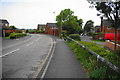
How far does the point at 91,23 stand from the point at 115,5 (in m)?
100.0

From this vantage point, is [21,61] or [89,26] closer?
[21,61]

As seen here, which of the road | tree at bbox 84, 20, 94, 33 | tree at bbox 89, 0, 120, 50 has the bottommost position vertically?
the road

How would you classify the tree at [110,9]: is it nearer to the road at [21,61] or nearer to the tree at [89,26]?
the road at [21,61]

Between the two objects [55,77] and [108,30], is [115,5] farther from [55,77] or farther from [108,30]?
[108,30]

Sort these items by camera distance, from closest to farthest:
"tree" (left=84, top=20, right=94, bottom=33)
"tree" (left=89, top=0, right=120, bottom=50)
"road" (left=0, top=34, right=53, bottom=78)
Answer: "road" (left=0, top=34, right=53, bottom=78), "tree" (left=89, top=0, right=120, bottom=50), "tree" (left=84, top=20, right=94, bottom=33)

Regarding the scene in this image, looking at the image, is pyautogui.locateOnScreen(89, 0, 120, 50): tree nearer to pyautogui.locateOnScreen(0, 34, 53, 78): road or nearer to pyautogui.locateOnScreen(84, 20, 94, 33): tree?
pyautogui.locateOnScreen(0, 34, 53, 78): road

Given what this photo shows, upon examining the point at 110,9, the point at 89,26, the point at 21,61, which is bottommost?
the point at 21,61

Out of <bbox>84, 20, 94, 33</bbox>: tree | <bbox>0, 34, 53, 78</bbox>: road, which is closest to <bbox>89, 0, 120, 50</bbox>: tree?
<bbox>0, 34, 53, 78</bbox>: road

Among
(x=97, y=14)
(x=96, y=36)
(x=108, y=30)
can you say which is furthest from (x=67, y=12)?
(x=97, y=14)

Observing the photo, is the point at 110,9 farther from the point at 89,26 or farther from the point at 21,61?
the point at 89,26

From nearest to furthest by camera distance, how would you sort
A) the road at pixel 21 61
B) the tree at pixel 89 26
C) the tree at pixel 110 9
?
the road at pixel 21 61, the tree at pixel 110 9, the tree at pixel 89 26

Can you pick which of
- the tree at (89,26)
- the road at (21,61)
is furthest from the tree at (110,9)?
the tree at (89,26)

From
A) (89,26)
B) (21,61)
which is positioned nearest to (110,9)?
(21,61)

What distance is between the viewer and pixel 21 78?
21.0ft
